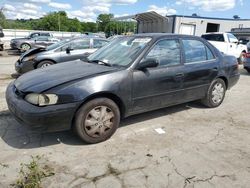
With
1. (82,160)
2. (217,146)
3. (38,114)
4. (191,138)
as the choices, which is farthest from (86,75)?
(217,146)

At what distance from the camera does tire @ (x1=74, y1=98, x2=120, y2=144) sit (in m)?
3.69

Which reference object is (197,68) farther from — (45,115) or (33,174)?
(33,174)

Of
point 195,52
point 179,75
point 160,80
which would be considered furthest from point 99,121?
point 195,52

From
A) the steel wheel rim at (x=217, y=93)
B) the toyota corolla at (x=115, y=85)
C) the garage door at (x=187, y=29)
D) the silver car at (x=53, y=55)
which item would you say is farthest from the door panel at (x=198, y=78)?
the garage door at (x=187, y=29)

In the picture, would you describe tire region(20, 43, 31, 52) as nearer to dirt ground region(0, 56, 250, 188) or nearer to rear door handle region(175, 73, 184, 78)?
dirt ground region(0, 56, 250, 188)

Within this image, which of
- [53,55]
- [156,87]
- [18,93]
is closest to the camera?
[18,93]

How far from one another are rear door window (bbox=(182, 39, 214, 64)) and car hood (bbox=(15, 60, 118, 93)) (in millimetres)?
1658

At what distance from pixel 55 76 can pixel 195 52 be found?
111 inches

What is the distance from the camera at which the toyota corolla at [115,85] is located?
11.6ft

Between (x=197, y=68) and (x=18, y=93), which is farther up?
(x=197, y=68)

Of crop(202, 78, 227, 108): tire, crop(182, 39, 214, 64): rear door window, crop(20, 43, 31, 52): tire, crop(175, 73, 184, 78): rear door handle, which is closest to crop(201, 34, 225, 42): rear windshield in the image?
crop(202, 78, 227, 108): tire

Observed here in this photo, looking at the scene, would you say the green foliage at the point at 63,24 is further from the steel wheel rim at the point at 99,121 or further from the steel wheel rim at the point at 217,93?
the steel wheel rim at the point at 99,121

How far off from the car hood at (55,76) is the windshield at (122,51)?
0.83 feet

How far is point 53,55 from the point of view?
8430mm
